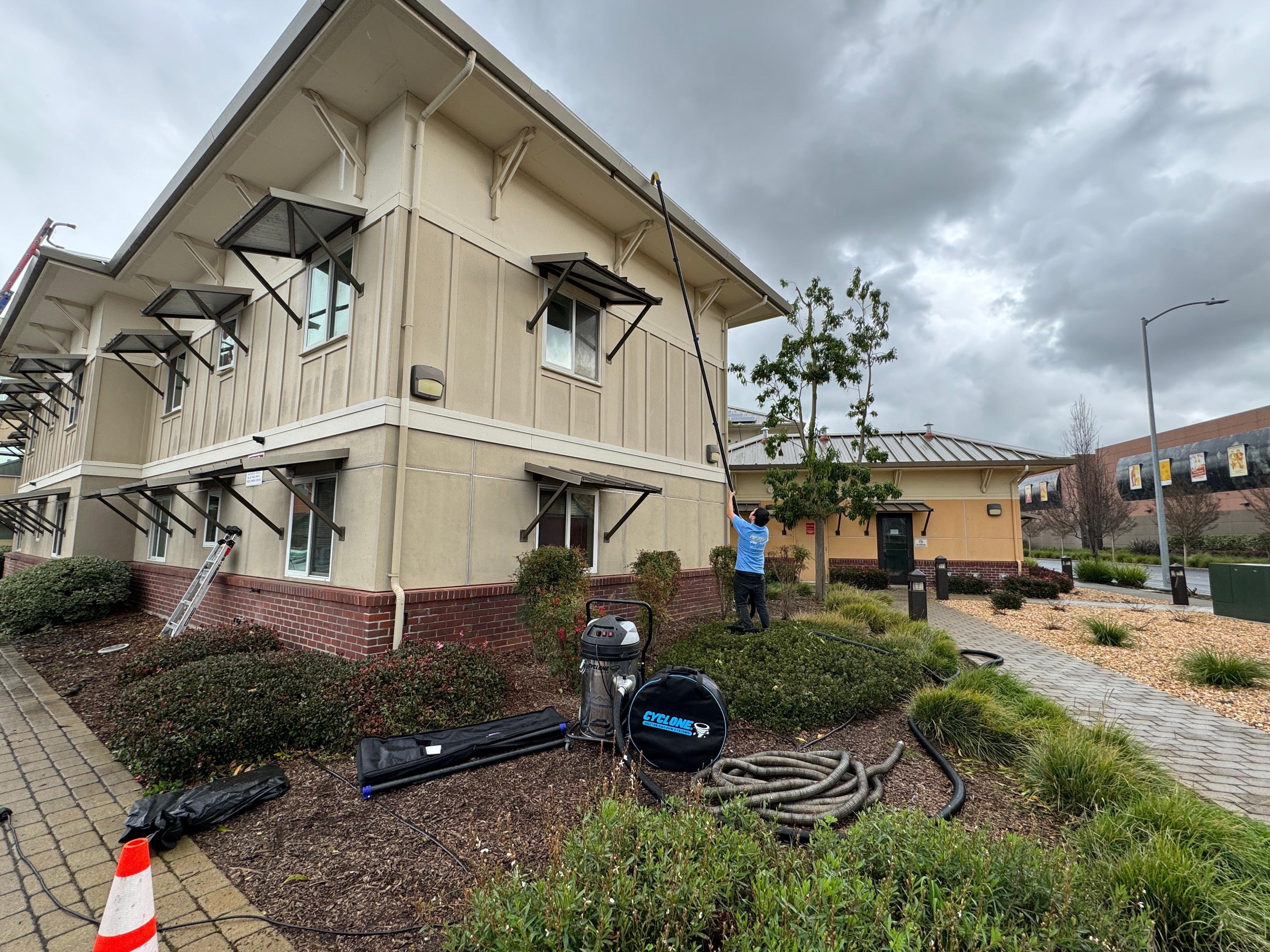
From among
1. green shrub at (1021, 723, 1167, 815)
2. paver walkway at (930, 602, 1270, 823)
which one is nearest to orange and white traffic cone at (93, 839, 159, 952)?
green shrub at (1021, 723, 1167, 815)

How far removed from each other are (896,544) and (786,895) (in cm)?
2020

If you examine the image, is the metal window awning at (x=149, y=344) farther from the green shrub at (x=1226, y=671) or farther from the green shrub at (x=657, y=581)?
the green shrub at (x=1226, y=671)

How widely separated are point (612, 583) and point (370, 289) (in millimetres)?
5722

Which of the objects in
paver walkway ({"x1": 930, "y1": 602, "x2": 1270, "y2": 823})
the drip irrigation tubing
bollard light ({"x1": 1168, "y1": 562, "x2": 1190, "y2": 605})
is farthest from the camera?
bollard light ({"x1": 1168, "y1": 562, "x2": 1190, "y2": 605})

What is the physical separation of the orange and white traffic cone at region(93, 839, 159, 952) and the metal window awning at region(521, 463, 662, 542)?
6.18 metres

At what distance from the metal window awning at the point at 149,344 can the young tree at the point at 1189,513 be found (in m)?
37.9

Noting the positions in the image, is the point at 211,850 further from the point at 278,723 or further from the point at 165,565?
the point at 165,565

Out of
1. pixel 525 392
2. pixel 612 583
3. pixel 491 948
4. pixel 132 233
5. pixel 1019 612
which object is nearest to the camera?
pixel 491 948

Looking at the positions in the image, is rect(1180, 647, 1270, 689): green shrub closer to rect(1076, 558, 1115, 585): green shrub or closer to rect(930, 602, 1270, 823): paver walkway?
rect(930, 602, 1270, 823): paver walkway

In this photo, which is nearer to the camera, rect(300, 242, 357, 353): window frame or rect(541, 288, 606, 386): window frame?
rect(300, 242, 357, 353): window frame

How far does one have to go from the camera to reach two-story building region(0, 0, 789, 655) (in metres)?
7.13

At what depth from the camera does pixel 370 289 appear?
7645 millimetres

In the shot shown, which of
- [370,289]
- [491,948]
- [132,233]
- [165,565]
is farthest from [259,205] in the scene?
[165,565]

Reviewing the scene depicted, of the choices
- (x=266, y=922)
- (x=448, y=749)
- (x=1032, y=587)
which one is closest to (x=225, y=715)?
(x=448, y=749)
